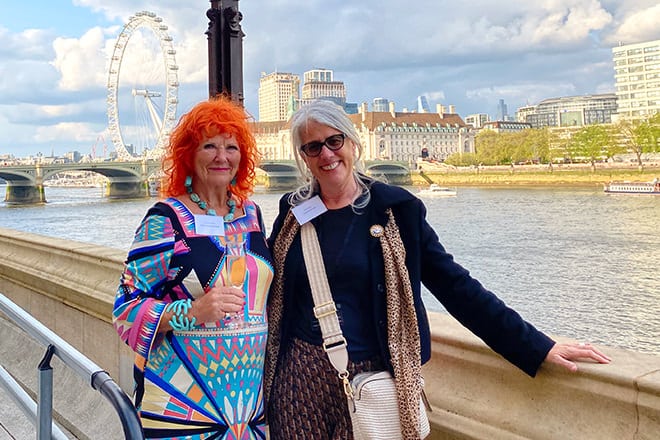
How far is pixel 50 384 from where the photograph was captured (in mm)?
1194

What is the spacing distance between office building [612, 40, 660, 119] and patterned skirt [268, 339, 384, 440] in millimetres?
72399

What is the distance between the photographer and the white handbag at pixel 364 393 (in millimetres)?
1170

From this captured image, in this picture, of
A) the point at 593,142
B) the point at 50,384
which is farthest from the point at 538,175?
the point at 50,384

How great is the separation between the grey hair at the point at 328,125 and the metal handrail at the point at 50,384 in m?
0.53

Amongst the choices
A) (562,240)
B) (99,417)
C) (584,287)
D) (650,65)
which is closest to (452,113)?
(650,65)

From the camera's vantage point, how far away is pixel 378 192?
1.27 meters

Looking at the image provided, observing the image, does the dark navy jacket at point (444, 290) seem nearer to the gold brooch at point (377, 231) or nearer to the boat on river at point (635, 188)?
the gold brooch at point (377, 231)

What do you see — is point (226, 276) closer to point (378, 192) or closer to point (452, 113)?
point (378, 192)

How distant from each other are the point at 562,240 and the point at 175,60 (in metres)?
17.6

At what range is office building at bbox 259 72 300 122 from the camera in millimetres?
21947

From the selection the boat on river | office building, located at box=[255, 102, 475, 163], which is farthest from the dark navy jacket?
office building, located at box=[255, 102, 475, 163]

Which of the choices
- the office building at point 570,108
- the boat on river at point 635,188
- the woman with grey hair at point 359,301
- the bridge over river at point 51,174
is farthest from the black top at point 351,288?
the office building at point 570,108

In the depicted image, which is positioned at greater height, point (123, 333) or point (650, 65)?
Result: point (650, 65)

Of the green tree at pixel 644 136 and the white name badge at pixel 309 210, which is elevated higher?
the green tree at pixel 644 136
